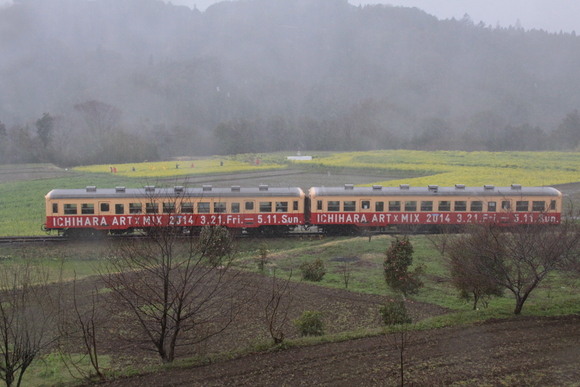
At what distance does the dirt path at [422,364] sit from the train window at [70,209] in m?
16.0

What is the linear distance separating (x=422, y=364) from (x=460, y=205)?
1693 cm

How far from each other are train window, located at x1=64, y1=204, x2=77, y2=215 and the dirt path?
1601 centimetres

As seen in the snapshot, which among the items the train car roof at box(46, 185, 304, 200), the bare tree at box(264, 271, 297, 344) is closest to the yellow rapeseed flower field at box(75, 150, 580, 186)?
the train car roof at box(46, 185, 304, 200)

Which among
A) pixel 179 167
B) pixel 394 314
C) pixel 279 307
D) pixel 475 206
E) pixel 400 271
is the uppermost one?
pixel 179 167

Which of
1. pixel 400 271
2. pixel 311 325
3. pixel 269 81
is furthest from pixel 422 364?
pixel 269 81

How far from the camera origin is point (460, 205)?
2377 centimetres

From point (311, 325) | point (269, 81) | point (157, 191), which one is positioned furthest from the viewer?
point (269, 81)

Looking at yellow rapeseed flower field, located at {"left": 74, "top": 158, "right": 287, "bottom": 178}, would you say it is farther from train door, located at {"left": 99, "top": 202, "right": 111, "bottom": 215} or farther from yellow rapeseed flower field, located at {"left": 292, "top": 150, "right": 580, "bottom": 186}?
train door, located at {"left": 99, "top": 202, "right": 111, "bottom": 215}

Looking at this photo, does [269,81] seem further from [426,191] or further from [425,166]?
[426,191]

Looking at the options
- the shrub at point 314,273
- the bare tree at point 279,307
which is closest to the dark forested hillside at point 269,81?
the shrub at point 314,273

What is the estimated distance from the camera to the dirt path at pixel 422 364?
7703 mm

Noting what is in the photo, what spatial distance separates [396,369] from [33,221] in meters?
24.9

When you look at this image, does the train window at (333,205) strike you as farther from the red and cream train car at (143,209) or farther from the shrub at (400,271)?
the shrub at (400,271)

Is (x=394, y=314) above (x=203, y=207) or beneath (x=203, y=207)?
beneath
